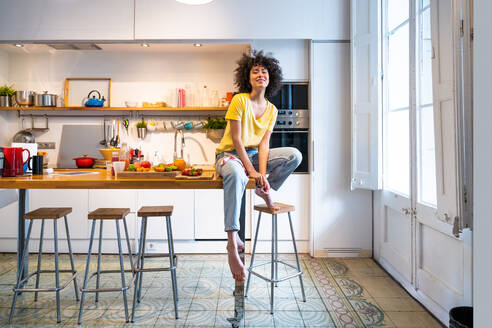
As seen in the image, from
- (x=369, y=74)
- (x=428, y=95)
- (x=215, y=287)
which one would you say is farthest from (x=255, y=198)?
(x=428, y=95)

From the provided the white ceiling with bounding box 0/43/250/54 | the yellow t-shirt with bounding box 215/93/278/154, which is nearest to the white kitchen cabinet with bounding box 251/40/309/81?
the white ceiling with bounding box 0/43/250/54

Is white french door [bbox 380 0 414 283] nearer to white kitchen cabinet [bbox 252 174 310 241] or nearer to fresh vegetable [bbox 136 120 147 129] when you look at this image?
white kitchen cabinet [bbox 252 174 310 241]

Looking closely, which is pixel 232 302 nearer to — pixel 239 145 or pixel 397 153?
pixel 239 145

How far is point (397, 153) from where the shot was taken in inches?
125

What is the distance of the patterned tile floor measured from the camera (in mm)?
2342

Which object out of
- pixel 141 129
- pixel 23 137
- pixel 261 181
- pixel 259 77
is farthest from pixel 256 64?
pixel 23 137

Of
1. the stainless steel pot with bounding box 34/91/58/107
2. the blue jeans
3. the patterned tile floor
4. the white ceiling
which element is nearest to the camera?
the blue jeans

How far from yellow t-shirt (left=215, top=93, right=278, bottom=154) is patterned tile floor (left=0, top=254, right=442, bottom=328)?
1149mm

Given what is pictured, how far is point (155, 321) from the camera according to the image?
2344mm

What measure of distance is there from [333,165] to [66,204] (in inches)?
110

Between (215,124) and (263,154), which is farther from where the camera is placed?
(215,124)

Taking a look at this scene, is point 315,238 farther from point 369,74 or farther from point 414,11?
point 414,11

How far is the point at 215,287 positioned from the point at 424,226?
166 cm

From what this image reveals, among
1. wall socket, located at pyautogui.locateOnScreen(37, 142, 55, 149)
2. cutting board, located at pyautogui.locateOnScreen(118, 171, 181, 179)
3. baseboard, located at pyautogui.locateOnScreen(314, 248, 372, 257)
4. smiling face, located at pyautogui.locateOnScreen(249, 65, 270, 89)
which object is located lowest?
baseboard, located at pyautogui.locateOnScreen(314, 248, 372, 257)
